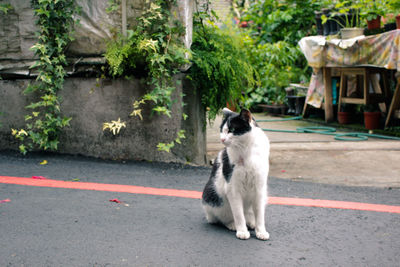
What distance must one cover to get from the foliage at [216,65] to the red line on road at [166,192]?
53.5 inches

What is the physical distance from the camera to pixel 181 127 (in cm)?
497

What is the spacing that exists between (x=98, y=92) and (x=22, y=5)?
144 cm

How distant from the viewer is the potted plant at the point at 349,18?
833 centimetres

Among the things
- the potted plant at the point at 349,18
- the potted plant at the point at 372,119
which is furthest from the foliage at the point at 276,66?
the potted plant at the point at 372,119

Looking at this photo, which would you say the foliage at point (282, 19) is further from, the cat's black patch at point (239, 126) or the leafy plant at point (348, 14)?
the cat's black patch at point (239, 126)

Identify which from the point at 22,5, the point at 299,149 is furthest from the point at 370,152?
the point at 22,5

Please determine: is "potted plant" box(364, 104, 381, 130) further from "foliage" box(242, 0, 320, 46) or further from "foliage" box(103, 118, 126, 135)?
"foliage" box(103, 118, 126, 135)

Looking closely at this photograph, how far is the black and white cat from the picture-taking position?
2697 mm

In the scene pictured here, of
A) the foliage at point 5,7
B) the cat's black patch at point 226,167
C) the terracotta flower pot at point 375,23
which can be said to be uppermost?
the terracotta flower pot at point 375,23

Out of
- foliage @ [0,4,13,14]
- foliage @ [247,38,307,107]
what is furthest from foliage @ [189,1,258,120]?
foliage @ [247,38,307,107]

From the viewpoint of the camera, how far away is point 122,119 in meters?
5.06

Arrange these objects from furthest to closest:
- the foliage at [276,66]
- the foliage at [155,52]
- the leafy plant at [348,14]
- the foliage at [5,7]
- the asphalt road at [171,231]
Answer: the foliage at [276,66] → the leafy plant at [348,14] → the foliage at [5,7] → the foliage at [155,52] → the asphalt road at [171,231]

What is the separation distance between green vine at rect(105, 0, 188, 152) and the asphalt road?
37.9 inches

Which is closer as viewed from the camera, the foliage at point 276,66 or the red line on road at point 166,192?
the red line on road at point 166,192
